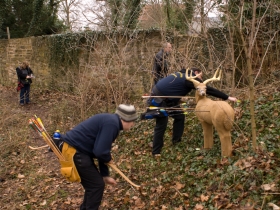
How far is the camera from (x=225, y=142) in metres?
5.26

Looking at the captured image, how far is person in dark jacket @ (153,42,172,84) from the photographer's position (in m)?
8.34

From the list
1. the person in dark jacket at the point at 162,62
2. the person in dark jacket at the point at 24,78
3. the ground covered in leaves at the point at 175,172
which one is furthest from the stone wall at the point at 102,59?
the ground covered in leaves at the point at 175,172

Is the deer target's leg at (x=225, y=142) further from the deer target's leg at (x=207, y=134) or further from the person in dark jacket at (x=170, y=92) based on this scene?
the person in dark jacket at (x=170, y=92)

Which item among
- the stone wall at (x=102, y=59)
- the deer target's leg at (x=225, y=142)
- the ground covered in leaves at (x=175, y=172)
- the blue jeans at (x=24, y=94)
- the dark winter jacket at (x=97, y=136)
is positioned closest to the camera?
the dark winter jacket at (x=97, y=136)

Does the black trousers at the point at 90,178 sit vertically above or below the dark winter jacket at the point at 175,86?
below

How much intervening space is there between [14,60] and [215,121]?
15169mm

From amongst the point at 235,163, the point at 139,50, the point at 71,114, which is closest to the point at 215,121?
the point at 235,163

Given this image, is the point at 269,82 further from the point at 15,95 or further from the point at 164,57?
the point at 15,95

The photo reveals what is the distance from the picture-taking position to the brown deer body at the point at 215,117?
5076mm

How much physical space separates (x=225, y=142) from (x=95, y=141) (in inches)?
92.1

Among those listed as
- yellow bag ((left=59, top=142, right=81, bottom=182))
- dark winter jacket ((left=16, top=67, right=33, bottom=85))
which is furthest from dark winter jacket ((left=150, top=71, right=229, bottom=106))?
dark winter jacket ((left=16, top=67, right=33, bottom=85))

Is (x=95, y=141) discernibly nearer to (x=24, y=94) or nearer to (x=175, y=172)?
(x=175, y=172)

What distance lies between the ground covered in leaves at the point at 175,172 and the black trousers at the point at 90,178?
40.4 inches

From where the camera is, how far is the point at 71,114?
32.6ft
